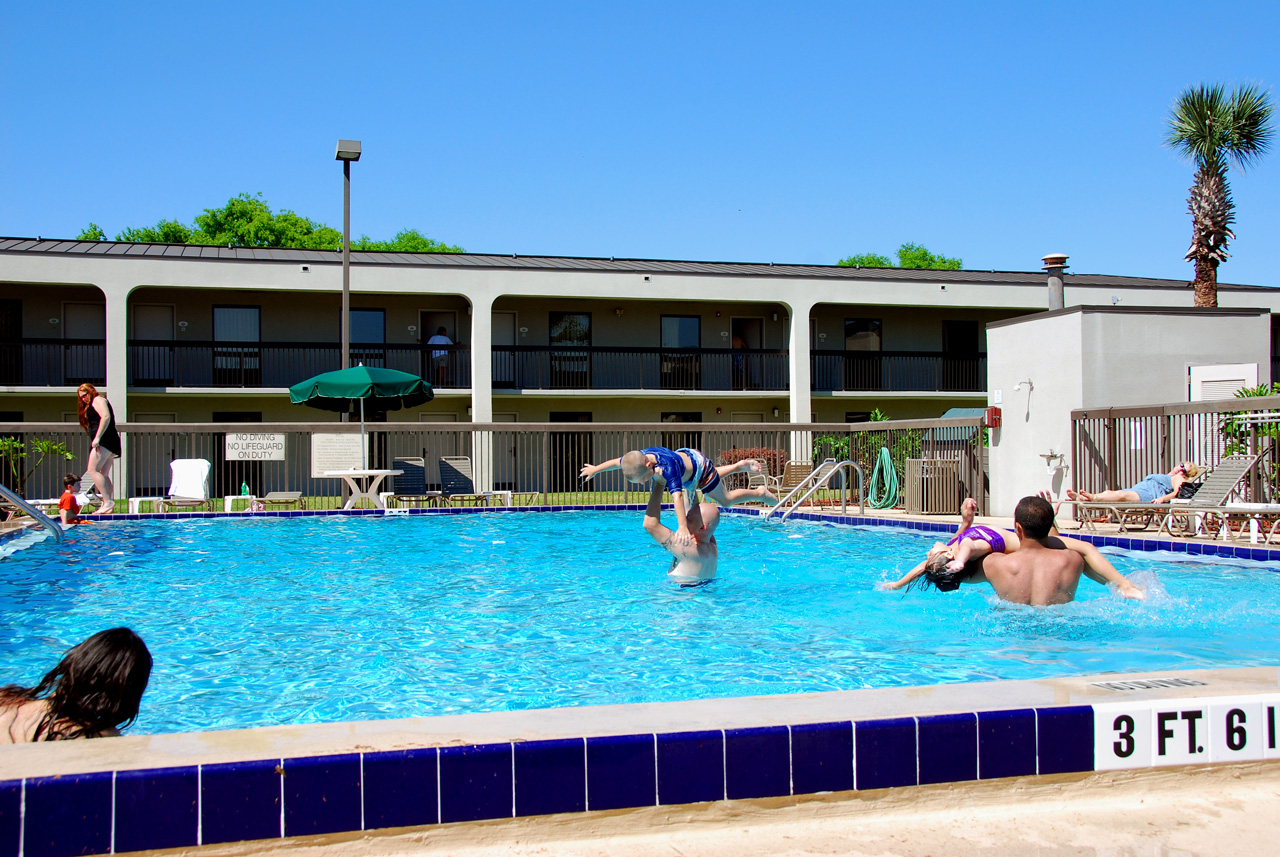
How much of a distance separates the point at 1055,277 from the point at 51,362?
2138 cm

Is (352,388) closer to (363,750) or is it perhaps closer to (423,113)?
(423,113)

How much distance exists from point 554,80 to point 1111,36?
8768 mm

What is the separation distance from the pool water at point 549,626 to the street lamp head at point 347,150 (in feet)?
28.5

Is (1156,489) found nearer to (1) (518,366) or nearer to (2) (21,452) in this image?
(1) (518,366)

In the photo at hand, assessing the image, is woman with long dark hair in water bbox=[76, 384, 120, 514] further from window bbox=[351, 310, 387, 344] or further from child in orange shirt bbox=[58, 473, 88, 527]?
window bbox=[351, 310, 387, 344]

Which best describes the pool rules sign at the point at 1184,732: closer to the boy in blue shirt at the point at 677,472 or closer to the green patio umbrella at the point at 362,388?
the boy in blue shirt at the point at 677,472

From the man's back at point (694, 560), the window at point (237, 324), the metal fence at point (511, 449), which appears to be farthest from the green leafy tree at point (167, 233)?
the man's back at point (694, 560)

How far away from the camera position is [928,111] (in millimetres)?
18047

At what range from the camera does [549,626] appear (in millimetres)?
6297

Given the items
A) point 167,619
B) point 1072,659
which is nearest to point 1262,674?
point 1072,659

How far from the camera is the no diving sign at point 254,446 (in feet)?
50.7

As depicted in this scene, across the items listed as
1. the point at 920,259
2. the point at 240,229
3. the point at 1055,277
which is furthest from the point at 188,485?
the point at 920,259

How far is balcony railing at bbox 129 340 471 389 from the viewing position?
22047 millimetres

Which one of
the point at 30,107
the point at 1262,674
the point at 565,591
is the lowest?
the point at 565,591
